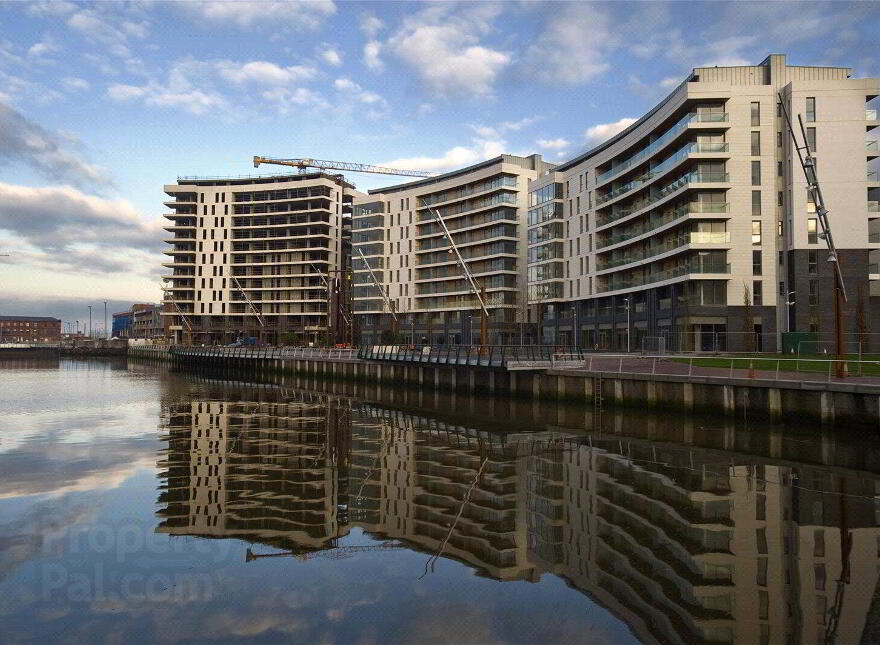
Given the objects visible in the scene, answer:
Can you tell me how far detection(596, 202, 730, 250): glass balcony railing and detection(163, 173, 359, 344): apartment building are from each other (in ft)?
236

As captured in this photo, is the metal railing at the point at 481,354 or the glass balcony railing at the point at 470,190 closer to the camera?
the metal railing at the point at 481,354

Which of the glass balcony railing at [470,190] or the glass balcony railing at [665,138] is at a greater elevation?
the glass balcony railing at [470,190]

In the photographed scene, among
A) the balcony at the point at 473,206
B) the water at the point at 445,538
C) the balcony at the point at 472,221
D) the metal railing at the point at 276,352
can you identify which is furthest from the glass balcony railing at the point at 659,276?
the water at the point at 445,538

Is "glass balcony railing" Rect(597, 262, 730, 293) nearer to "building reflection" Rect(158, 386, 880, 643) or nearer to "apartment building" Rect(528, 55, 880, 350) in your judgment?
"apartment building" Rect(528, 55, 880, 350)

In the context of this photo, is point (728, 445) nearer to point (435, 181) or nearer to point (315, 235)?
point (435, 181)

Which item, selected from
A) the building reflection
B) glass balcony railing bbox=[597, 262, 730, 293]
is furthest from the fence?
glass balcony railing bbox=[597, 262, 730, 293]

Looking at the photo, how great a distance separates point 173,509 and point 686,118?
5821 cm

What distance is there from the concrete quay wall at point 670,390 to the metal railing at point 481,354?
0.77 m

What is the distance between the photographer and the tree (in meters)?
54.7

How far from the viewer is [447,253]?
109 m

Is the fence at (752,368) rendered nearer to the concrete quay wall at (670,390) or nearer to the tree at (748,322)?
the concrete quay wall at (670,390)

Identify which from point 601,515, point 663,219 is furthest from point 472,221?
point 601,515

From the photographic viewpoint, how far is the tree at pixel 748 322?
54.7 m

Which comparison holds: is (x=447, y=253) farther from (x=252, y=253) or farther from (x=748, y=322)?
(x=748, y=322)
